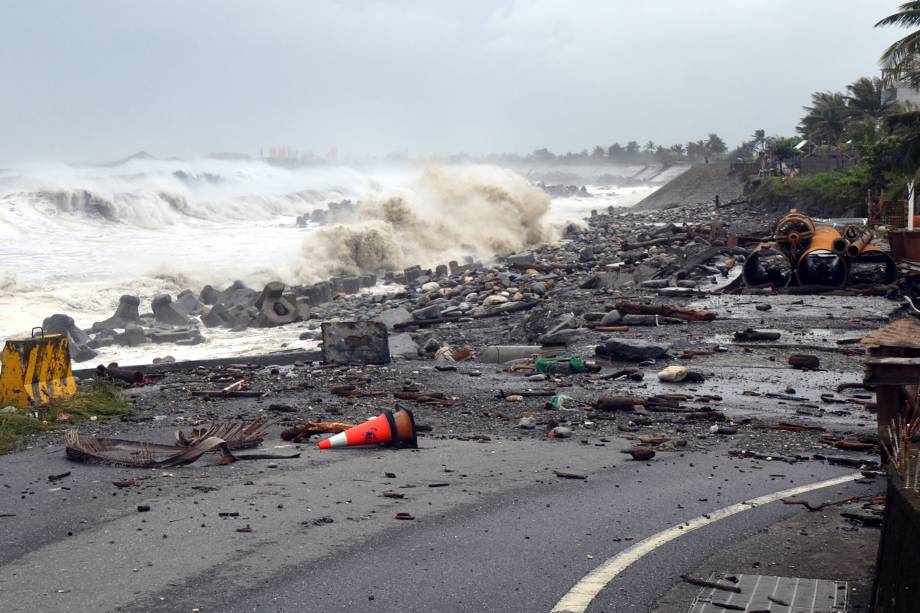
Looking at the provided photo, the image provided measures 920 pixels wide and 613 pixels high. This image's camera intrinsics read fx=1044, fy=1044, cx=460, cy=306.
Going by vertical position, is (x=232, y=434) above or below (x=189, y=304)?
above

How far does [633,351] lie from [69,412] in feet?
22.2

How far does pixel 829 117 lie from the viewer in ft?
206

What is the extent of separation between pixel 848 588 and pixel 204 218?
66.1 m

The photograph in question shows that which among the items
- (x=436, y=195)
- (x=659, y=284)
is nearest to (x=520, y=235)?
(x=436, y=195)

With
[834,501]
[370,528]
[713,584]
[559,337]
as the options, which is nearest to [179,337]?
[559,337]

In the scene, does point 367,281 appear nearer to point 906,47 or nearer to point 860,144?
point 906,47

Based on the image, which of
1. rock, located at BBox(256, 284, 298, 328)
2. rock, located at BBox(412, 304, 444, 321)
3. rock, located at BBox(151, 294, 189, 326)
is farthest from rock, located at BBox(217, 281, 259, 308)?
rock, located at BBox(412, 304, 444, 321)

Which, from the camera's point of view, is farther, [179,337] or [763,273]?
[179,337]

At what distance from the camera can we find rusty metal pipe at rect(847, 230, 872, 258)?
759 inches

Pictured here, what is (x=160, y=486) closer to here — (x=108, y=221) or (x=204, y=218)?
(x=108, y=221)

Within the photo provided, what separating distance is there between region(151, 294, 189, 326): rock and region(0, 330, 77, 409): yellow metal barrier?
15.1 metres

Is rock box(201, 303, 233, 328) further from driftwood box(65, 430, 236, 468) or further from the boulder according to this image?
driftwood box(65, 430, 236, 468)

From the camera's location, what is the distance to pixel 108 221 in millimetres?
59094

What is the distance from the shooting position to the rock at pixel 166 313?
82.6ft
